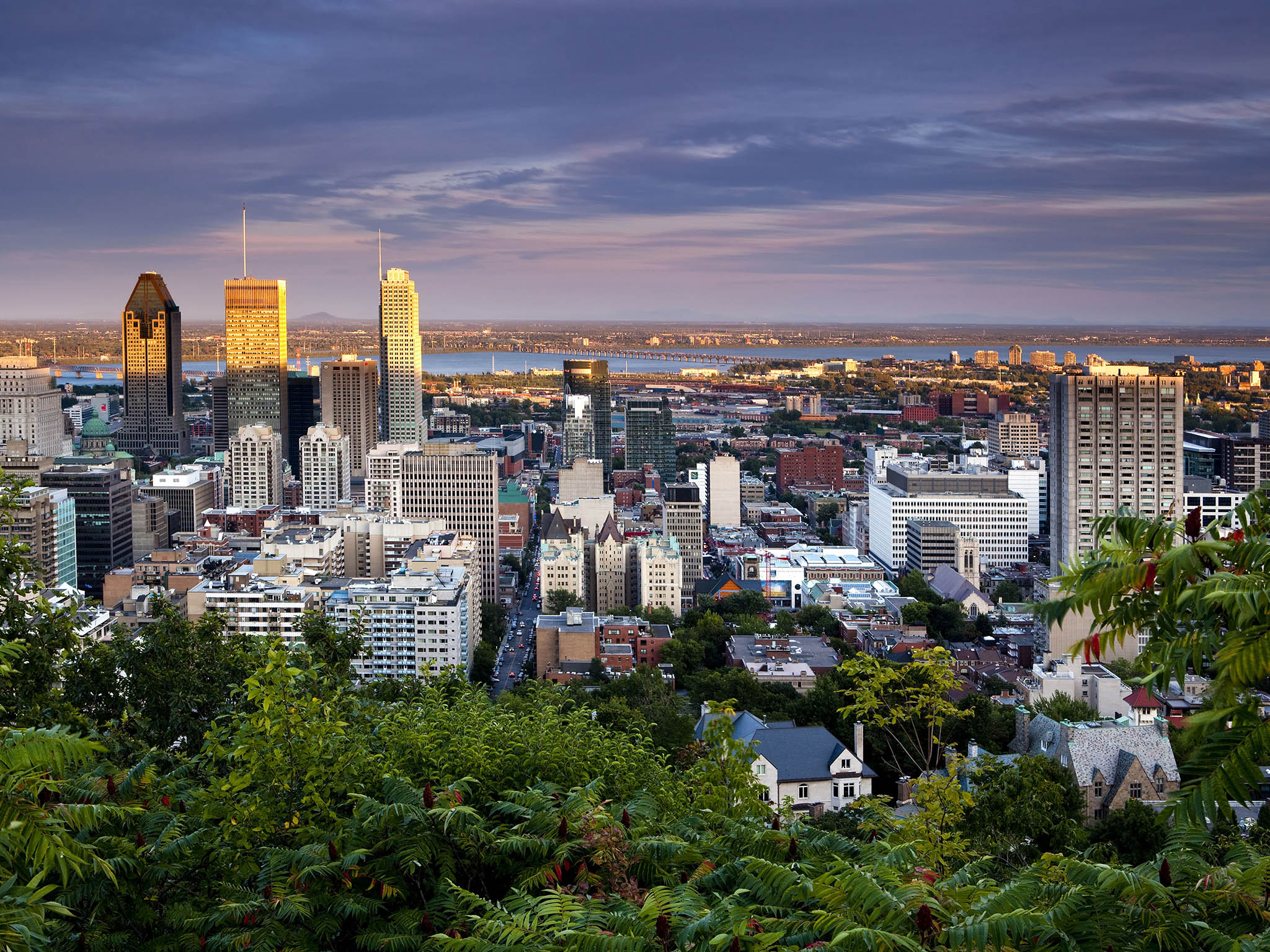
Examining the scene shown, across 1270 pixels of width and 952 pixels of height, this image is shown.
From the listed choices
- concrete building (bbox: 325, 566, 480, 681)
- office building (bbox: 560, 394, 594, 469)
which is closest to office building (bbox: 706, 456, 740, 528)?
office building (bbox: 560, 394, 594, 469)

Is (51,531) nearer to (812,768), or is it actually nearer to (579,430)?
(812,768)

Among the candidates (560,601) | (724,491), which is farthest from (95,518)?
(724,491)

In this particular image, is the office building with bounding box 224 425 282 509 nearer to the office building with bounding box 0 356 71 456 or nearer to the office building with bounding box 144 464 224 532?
the office building with bounding box 144 464 224 532

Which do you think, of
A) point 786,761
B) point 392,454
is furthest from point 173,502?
point 786,761

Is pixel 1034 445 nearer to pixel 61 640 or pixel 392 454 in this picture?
pixel 392 454

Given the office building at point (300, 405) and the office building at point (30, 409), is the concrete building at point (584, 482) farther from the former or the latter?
the office building at point (300, 405)

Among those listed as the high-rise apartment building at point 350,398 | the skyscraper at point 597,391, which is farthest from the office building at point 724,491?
the high-rise apartment building at point 350,398
